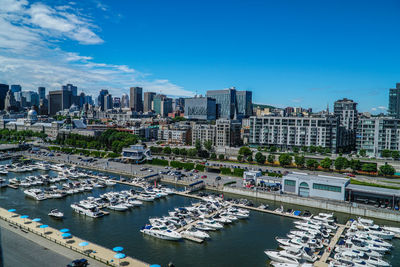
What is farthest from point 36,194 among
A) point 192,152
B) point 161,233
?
point 192,152

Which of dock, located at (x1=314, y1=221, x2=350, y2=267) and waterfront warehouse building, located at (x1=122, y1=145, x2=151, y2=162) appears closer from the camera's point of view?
dock, located at (x1=314, y1=221, x2=350, y2=267)

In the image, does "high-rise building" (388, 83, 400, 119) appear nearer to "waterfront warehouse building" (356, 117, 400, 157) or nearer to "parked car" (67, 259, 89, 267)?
"waterfront warehouse building" (356, 117, 400, 157)

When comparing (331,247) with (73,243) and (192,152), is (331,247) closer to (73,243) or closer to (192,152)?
(73,243)

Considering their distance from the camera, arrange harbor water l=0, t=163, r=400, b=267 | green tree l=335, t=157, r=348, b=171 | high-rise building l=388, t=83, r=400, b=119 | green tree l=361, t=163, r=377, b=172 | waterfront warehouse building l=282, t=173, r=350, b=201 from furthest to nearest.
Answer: high-rise building l=388, t=83, r=400, b=119 < green tree l=335, t=157, r=348, b=171 < green tree l=361, t=163, r=377, b=172 < waterfront warehouse building l=282, t=173, r=350, b=201 < harbor water l=0, t=163, r=400, b=267

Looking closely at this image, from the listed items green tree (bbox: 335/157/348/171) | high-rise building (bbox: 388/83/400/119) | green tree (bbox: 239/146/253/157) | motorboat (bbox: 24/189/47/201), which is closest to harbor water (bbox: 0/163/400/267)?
motorboat (bbox: 24/189/47/201)

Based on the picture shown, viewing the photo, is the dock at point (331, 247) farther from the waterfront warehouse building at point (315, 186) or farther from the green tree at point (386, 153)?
the green tree at point (386, 153)

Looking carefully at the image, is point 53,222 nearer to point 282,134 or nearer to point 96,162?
point 96,162
